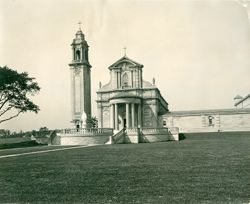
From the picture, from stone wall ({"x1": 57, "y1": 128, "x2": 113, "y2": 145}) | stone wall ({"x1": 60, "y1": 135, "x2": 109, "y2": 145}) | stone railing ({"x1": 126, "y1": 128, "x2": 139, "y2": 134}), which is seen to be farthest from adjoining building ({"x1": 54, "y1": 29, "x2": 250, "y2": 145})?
stone wall ({"x1": 60, "y1": 135, "x2": 109, "y2": 145})

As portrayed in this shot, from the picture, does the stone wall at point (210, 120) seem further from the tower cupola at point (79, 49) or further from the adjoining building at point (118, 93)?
the tower cupola at point (79, 49)

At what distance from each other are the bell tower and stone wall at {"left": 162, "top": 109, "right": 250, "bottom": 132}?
44.0 feet

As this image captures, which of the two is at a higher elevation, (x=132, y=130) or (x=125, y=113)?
(x=125, y=113)

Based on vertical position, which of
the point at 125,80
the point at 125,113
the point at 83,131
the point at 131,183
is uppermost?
the point at 125,80

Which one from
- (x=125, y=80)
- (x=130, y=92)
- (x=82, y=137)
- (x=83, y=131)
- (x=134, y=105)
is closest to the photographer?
(x=82, y=137)

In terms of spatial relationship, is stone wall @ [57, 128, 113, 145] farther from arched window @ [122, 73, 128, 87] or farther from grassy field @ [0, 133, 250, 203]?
grassy field @ [0, 133, 250, 203]

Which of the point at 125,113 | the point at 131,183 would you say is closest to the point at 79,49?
the point at 125,113

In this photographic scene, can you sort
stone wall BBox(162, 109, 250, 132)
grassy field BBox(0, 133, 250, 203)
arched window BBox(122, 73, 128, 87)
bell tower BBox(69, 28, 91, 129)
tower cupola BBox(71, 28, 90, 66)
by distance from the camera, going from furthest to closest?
arched window BBox(122, 73, 128, 87)
stone wall BBox(162, 109, 250, 132)
tower cupola BBox(71, 28, 90, 66)
bell tower BBox(69, 28, 91, 129)
grassy field BBox(0, 133, 250, 203)

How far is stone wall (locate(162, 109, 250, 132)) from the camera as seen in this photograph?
196 feet

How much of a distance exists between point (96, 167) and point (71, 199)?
19.4 feet

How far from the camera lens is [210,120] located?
60969 millimetres

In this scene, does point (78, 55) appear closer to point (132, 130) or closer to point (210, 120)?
point (132, 130)

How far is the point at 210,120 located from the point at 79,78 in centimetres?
2272

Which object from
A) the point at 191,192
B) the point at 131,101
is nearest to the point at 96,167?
the point at 191,192
